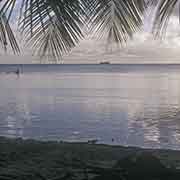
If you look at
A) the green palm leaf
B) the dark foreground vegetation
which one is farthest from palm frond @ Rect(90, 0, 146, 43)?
the dark foreground vegetation

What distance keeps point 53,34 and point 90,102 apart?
16.7 m

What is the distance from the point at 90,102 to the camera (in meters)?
20.0

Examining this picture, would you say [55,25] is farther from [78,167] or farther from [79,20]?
[78,167]

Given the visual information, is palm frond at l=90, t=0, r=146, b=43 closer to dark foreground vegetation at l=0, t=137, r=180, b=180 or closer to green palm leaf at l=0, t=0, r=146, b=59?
green palm leaf at l=0, t=0, r=146, b=59

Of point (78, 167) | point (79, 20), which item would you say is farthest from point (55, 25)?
point (78, 167)

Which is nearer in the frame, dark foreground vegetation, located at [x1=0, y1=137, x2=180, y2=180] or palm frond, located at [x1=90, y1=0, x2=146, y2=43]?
palm frond, located at [x1=90, y1=0, x2=146, y2=43]

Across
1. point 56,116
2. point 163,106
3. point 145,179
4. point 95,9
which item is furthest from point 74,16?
point 163,106

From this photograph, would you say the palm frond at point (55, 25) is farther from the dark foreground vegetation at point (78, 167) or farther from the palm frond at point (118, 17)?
the dark foreground vegetation at point (78, 167)

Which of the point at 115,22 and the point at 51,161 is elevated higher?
the point at 115,22

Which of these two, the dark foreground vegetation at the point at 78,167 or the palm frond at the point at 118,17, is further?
the dark foreground vegetation at the point at 78,167

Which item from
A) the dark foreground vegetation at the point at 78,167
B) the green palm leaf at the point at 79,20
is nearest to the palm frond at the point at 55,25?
the green palm leaf at the point at 79,20

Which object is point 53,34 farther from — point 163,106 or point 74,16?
point 163,106

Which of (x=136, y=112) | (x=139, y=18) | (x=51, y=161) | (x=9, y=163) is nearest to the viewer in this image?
Result: (x=139, y=18)

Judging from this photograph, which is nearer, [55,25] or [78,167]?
[55,25]
